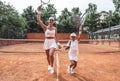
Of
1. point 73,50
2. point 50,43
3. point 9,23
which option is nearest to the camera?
point 50,43

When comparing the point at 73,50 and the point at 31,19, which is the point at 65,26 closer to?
the point at 31,19

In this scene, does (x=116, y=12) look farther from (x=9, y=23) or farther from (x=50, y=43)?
(x=50, y=43)

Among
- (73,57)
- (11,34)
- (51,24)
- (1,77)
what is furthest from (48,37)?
(11,34)

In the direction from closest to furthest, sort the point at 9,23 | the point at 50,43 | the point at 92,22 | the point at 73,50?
the point at 50,43, the point at 73,50, the point at 9,23, the point at 92,22

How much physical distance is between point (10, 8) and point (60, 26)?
24.2 meters

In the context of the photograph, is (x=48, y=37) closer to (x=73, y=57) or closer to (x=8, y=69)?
(x=73, y=57)

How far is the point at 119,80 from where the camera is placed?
10.4 m

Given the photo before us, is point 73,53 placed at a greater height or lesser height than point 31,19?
lesser

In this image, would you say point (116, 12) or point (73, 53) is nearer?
point (73, 53)

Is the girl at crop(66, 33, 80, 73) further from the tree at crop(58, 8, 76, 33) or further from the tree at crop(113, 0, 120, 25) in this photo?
the tree at crop(58, 8, 76, 33)

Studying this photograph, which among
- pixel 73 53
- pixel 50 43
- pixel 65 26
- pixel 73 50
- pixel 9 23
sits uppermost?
pixel 9 23

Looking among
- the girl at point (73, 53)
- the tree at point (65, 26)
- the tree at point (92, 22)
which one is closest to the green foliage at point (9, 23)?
the tree at point (65, 26)

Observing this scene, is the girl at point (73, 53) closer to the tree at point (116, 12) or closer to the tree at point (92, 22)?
the tree at point (116, 12)

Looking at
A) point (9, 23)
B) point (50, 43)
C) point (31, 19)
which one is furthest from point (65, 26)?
point (50, 43)
